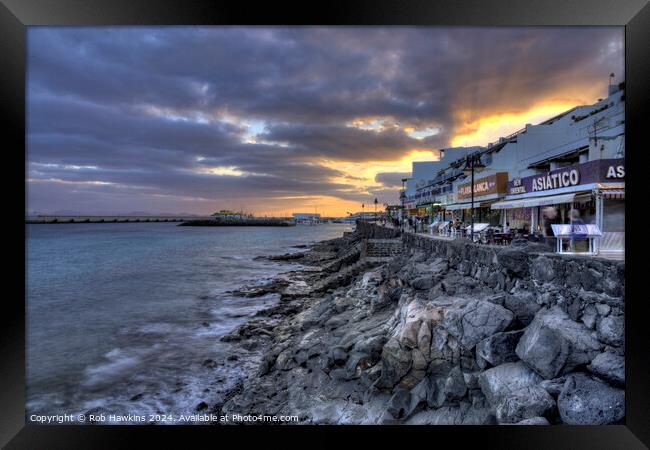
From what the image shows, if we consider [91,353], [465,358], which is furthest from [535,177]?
[91,353]

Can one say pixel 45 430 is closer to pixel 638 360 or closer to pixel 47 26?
pixel 47 26

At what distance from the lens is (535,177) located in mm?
12117

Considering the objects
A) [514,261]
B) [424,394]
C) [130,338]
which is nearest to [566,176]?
[514,261]

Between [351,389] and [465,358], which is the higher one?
[465,358]

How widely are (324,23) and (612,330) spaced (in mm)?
5375

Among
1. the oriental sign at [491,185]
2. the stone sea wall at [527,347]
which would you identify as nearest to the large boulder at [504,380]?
the stone sea wall at [527,347]

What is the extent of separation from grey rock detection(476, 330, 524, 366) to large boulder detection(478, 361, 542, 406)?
0.43ft

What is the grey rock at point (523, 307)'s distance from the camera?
5215 millimetres

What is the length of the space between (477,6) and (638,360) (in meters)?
4.04

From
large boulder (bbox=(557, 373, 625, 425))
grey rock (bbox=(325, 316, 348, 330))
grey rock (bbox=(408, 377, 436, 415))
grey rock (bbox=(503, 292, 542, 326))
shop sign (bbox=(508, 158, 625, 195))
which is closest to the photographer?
large boulder (bbox=(557, 373, 625, 425))

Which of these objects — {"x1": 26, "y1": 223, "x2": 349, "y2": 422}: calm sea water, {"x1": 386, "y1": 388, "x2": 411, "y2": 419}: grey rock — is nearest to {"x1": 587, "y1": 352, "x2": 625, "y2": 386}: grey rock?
{"x1": 386, "y1": 388, "x2": 411, "y2": 419}: grey rock

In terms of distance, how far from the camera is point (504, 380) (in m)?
4.29

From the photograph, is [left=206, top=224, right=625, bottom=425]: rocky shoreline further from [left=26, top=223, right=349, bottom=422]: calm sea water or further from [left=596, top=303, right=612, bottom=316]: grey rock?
[left=26, top=223, right=349, bottom=422]: calm sea water

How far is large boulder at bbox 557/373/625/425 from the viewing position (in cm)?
342
